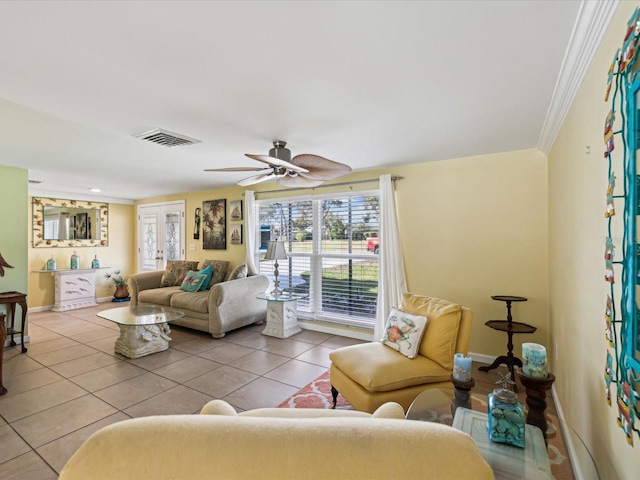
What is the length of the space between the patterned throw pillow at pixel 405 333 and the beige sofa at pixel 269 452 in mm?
1688

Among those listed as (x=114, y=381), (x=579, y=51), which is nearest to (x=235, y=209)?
(x=114, y=381)

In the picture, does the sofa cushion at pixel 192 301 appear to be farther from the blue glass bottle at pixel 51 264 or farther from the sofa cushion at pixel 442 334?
the sofa cushion at pixel 442 334

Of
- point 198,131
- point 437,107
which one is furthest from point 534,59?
point 198,131

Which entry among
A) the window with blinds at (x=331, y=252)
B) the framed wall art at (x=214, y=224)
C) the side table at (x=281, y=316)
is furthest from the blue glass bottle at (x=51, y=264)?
the side table at (x=281, y=316)

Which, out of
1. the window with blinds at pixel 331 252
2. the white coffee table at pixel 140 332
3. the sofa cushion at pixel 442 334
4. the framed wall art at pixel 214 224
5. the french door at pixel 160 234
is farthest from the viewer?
the french door at pixel 160 234

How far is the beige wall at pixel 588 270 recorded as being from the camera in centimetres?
123

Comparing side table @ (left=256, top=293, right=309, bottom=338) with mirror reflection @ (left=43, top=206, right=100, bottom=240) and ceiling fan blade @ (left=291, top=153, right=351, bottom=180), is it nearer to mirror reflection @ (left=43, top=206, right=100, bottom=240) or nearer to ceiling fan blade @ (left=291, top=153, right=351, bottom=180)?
ceiling fan blade @ (left=291, top=153, right=351, bottom=180)

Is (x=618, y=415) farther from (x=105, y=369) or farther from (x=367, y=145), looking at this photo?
(x=105, y=369)

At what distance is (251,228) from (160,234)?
2849mm

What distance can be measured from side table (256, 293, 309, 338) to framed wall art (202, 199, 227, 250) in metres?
1.80

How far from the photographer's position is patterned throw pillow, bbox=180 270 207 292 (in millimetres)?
4906

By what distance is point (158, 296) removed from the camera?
4.90 m

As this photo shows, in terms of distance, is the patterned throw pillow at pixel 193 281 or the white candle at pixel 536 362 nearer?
the white candle at pixel 536 362

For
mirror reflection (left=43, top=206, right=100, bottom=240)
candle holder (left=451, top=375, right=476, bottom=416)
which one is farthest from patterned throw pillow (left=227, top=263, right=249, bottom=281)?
mirror reflection (left=43, top=206, right=100, bottom=240)
